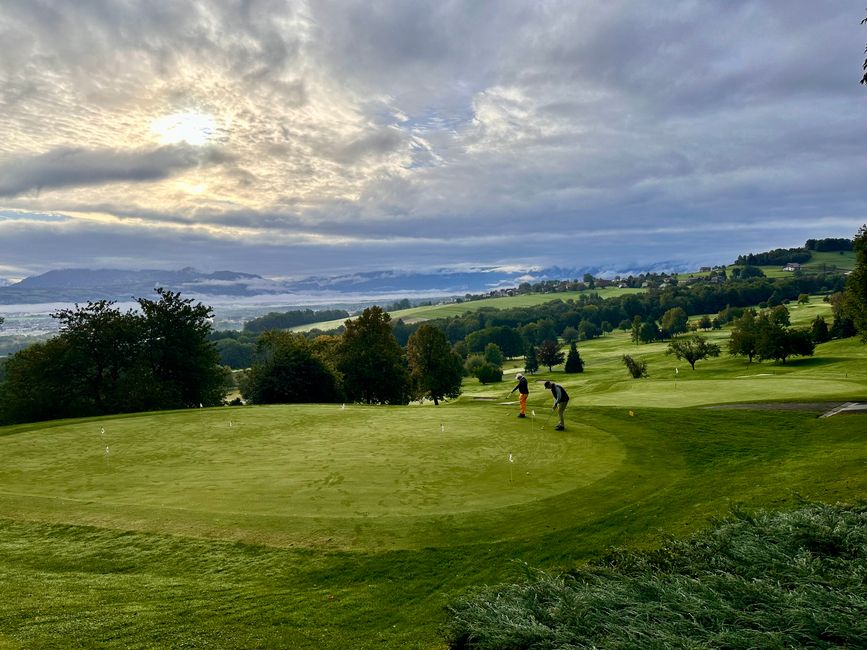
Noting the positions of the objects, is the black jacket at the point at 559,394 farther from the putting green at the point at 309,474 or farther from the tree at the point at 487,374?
the tree at the point at 487,374

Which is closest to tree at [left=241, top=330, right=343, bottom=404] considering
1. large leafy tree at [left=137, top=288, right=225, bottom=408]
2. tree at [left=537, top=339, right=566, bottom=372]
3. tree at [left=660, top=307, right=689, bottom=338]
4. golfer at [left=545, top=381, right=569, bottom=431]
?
large leafy tree at [left=137, top=288, right=225, bottom=408]

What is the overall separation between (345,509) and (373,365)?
2021 inches

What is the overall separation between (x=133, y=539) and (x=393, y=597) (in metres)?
7.13

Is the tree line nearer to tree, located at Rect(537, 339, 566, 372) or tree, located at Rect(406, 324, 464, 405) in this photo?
tree, located at Rect(406, 324, 464, 405)

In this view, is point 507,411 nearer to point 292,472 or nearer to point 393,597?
point 292,472

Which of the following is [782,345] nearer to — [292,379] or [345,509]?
[292,379]

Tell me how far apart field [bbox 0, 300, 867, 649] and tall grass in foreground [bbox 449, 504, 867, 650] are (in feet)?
4.55

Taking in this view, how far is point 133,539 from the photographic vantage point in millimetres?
12867

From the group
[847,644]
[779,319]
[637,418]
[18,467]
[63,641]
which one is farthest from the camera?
[779,319]

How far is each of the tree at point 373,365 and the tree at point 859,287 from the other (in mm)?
48955

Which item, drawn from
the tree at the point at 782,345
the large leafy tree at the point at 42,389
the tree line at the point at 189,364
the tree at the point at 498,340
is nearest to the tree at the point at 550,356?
the tree at the point at 498,340

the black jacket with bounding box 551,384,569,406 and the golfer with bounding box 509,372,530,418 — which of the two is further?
the golfer with bounding box 509,372,530,418

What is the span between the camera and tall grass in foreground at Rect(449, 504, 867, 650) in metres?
6.16

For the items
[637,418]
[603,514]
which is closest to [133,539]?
[603,514]
